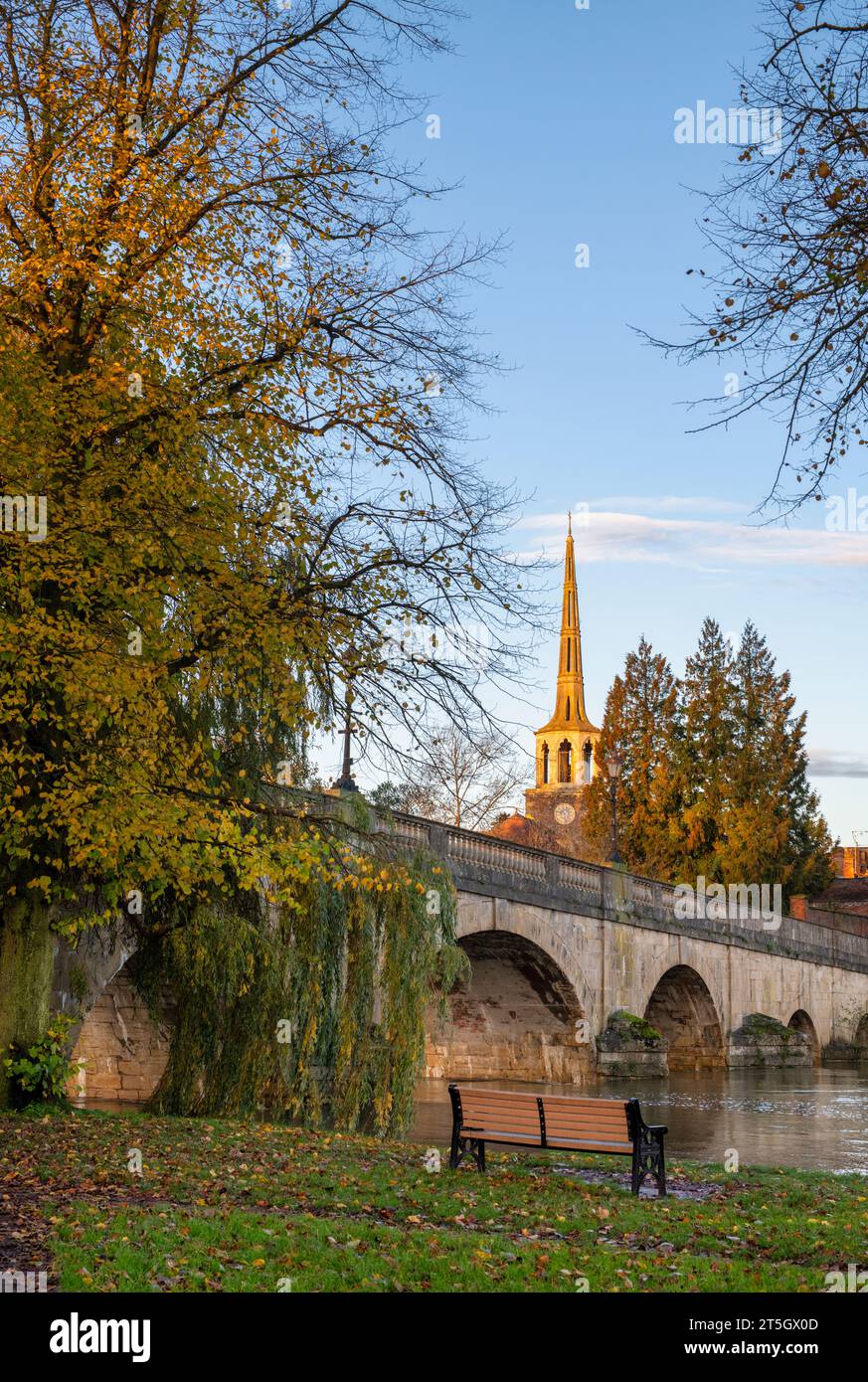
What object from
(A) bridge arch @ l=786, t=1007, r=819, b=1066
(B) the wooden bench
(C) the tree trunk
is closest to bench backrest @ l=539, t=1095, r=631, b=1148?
(B) the wooden bench

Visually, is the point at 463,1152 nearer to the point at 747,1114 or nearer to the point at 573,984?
the point at 747,1114

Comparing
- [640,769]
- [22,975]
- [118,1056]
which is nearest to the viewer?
[22,975]

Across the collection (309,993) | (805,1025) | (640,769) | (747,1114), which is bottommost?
(805,1025)

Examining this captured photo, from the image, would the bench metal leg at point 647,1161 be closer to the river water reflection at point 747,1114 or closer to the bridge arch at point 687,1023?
the river water reflection at point 747,1114

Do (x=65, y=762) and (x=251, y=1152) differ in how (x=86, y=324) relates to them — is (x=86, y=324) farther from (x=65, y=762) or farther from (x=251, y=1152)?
(x=251, y=1152)

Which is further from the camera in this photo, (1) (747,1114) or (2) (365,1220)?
(1) (747,1114)

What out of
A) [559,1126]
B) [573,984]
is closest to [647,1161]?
[559,1126]

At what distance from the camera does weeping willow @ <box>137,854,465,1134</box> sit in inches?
538

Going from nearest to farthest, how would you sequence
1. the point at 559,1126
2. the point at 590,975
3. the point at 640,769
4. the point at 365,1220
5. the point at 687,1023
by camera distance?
the point at 365,1220 → the point at 559,1126 → the point at 590,975 → the point at 687,1023 → the point at 640,769

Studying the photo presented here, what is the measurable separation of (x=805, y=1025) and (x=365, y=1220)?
40291mm

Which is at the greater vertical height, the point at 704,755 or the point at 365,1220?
the point at 704,755

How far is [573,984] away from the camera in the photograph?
29.5 meters

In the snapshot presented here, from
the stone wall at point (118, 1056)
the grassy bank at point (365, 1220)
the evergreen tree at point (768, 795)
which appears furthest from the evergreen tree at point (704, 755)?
the grassy bank at point (365, 1220)

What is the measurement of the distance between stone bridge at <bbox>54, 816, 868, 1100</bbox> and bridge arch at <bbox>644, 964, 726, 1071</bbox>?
39mm
